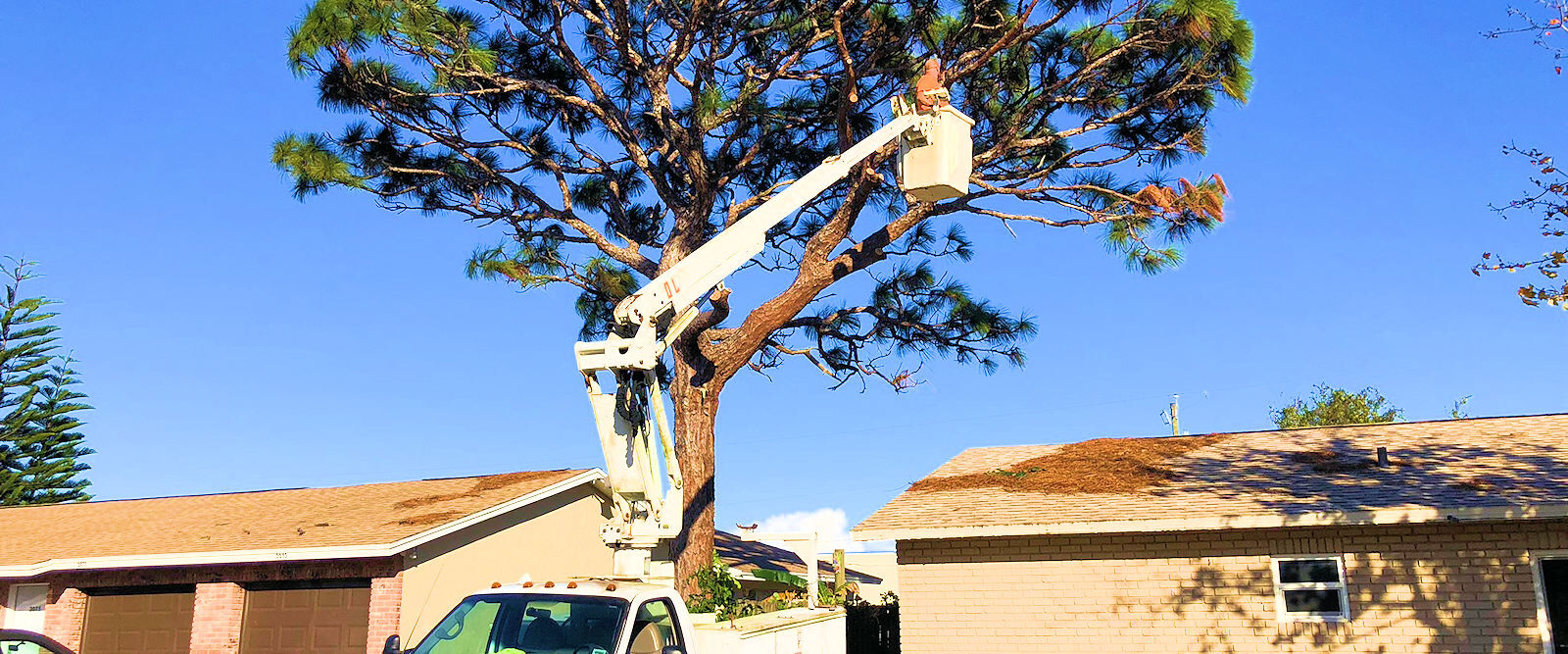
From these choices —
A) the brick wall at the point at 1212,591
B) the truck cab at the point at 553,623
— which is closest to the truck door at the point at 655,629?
the truck cab at the point at 553,623

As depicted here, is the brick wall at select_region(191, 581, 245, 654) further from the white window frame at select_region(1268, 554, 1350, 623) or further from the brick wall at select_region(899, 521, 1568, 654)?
the white window frame at select_region(1268, 554, 1350, 623)

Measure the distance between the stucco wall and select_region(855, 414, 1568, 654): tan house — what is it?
19.3 feet

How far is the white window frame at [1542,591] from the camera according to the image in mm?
13508

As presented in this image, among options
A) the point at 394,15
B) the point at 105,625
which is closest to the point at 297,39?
the point at 394,15

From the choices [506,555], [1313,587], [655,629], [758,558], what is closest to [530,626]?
[655,629]

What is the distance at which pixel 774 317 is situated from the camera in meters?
19.2

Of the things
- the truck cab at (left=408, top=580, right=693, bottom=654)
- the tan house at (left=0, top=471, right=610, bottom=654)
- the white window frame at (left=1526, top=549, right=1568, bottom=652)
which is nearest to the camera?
the truck cab at (left=408, top=580, right=693, bottom=654)

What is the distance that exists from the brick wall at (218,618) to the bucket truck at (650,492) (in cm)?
1012

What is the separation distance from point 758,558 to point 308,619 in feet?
43.7

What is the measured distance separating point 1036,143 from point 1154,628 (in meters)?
7.44

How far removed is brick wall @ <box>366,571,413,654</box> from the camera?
17750mm

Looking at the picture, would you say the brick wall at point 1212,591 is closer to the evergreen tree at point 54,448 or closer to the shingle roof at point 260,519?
the shingle roof at point 260,519

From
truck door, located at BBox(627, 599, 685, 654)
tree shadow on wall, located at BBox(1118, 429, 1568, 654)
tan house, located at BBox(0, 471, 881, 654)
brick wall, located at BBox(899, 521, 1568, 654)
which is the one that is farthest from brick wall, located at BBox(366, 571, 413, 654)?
tree shadow on wall, located at BBox(1118, 429, 1568, 654)

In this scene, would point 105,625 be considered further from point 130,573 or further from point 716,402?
point 716,402
